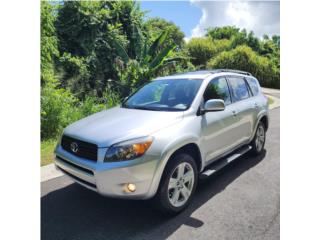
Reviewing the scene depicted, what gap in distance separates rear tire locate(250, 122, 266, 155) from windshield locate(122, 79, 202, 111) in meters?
1.97

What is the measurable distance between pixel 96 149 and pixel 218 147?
187 cm

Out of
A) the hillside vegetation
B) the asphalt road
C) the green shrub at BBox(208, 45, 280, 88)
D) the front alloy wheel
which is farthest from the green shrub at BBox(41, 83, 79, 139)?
the green shrub at BBox(208, 45, 280, 88)

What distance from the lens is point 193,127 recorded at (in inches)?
143

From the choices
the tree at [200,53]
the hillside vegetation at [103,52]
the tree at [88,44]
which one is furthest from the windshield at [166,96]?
the tree at [200,53]

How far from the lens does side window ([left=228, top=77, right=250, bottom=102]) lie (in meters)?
4.88

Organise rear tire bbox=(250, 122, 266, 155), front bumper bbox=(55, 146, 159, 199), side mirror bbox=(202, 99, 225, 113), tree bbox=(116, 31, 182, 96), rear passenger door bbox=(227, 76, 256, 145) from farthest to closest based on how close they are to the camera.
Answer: tree bbox=(116, 31, 182, 96)
rear tire bbox=(250, 122, 266, 155)
rear passenger door bbox=(227, 76, 256, 145)
side mirror bbox=(202, 99, 225, 113)
front bumper bbox=(55, 146, 159, 199)

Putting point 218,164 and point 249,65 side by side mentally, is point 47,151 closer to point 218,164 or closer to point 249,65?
point 218,164

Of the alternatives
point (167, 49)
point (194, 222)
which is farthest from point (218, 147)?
point (167, 49)

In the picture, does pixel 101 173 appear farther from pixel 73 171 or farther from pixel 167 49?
pixel 167 49

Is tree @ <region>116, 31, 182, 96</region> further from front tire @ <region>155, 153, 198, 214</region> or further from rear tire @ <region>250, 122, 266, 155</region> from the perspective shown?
front tire @ <region>155, 153, 198, 214</region>

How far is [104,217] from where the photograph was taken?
3.43 metres

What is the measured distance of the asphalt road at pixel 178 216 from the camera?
3.10m

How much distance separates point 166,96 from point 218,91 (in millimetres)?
841

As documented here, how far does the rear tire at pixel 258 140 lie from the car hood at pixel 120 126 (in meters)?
2.42
